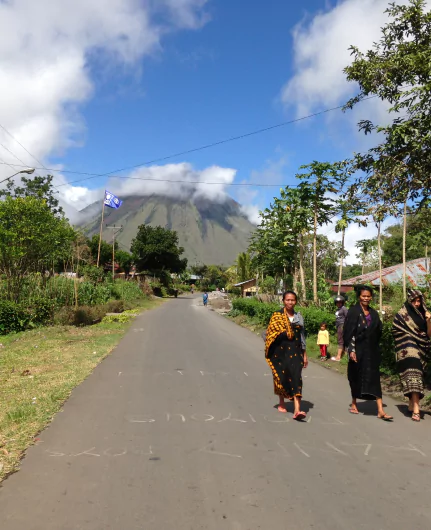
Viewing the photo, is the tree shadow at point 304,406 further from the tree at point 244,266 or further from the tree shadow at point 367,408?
the tree at point 244,266

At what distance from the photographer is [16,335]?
14.6 metres

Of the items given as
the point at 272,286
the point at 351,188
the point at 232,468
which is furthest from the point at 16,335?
the point at 272,286

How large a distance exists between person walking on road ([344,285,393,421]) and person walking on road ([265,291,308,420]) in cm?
65

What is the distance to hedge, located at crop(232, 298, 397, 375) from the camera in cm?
812

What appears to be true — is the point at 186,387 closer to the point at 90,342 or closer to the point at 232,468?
the point at 232,468

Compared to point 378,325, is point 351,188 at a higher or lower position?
higher

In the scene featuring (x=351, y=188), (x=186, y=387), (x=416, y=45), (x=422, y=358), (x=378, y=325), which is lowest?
(x=186, y=387)

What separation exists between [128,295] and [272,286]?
12554 millimetres

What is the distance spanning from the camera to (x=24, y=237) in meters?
15.6

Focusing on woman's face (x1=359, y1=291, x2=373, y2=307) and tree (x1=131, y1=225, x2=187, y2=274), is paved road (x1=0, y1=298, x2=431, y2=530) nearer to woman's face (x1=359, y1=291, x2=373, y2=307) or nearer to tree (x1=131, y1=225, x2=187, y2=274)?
woman's face (x1=359, y1=291, x2=373, y2=307)

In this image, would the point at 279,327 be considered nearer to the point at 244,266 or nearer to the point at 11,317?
the point at 11,317

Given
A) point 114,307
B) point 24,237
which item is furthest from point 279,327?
point 114,307

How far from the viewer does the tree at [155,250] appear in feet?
200

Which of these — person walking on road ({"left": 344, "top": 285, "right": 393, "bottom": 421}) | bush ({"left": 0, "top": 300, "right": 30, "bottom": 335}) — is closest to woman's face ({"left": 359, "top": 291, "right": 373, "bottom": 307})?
person walking on road ({"left": 344, "top": 285, "right": 393, "bottom": 421})
